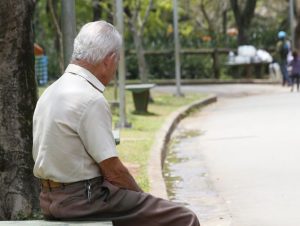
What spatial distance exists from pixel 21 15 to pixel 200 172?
4.71m

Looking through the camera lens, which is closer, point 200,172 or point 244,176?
point 244,176

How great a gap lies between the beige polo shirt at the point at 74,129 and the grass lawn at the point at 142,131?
11.9ft

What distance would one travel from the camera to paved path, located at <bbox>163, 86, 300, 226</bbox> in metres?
7.04

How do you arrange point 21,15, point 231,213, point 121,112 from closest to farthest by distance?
point 21,15
point 231,213
point 121,112

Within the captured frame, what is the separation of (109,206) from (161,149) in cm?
688

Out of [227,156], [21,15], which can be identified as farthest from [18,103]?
[227,156]

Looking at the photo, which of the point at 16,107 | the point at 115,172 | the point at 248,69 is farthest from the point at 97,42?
the point at 248,69

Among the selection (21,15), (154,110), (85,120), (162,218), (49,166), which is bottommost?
(154,110)

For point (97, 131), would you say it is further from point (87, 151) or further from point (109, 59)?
point (109, 59)

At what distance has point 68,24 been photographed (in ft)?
23.7

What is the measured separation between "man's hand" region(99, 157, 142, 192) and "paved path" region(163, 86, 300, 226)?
2.75 m

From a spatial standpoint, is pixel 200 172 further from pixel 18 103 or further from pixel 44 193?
pixel 44 193

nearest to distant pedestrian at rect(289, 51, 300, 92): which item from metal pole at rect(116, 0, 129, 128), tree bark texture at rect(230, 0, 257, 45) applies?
→ tree bark texture at rect(230, 0, 257, 45)

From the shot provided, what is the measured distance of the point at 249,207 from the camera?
7.21 meters
